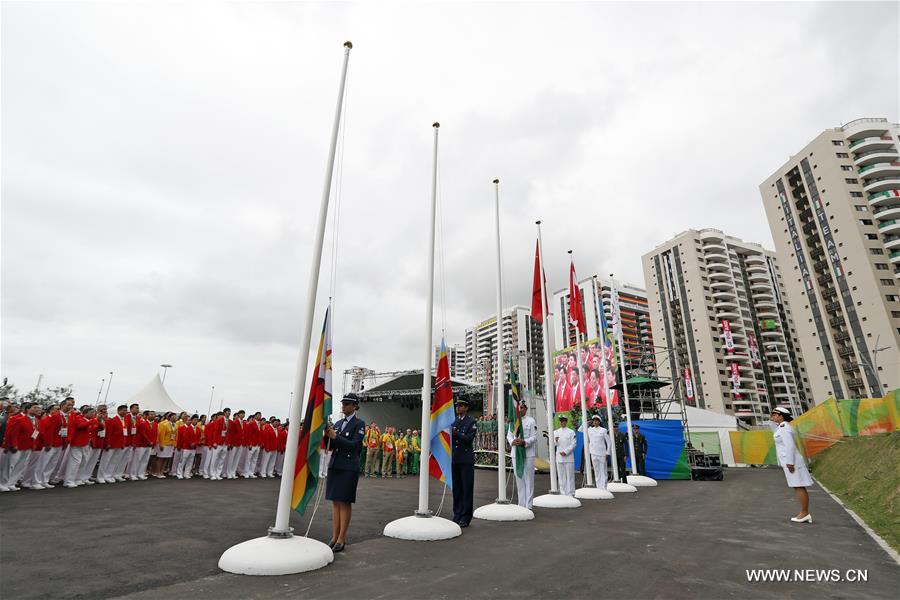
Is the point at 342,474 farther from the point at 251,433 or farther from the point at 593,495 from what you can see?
the point at 251,433

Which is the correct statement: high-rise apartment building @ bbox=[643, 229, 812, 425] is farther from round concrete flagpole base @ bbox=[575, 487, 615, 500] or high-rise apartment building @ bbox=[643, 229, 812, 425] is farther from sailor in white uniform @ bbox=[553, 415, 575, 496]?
sailor in white uniform @ bbox=[553, 415, 575, 496]

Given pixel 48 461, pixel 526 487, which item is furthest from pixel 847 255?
pixel 48 461

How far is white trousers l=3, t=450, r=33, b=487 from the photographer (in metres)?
9.39

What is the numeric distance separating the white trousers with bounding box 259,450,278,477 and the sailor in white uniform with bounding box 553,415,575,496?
413 inches

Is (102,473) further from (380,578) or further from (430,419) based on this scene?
(380,578)

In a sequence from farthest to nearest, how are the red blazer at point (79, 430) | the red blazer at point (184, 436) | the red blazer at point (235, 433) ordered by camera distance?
the red blazer at point (235, 433) < the red blazer at point (184, 436) < the red blazer at point (79, 430)

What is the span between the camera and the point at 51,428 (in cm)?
995

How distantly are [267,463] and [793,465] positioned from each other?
1528cm

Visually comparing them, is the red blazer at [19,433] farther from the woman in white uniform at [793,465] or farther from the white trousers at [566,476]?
the woman in white uniform at [793,465]

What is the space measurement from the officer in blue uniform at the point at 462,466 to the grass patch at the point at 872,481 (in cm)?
560

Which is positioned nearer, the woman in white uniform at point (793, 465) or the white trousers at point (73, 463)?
the woman in white uniform at point (793, 465)

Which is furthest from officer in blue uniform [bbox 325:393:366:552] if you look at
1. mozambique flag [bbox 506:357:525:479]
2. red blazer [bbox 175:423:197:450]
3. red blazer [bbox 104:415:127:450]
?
red blazer [bbox 175:423:197:450]

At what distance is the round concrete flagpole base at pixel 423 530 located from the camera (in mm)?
6016

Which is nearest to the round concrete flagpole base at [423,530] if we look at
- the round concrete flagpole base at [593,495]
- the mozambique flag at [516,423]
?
the mozambique flag at [516,423]
